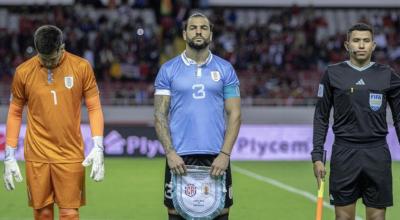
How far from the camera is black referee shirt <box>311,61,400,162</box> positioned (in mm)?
6742

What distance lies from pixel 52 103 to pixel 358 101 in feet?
8.08

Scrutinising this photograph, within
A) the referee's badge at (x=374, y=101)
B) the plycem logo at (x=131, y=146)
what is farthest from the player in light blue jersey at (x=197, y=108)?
the plycem logo at (x=131, y=146)

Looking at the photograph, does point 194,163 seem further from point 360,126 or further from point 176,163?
point 360,126

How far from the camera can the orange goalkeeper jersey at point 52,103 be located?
6875 millimetres

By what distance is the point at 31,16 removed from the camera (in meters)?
29.4

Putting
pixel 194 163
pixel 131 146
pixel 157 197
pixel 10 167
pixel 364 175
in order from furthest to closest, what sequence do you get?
1. pixel 131 146
2. pixel 157 197
3. pixel 10 167
4. pixel 364 175
5. pixel 194 163

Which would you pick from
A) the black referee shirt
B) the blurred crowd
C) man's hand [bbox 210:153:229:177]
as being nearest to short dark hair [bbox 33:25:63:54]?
man's hand [bbox 210:153:229:177]

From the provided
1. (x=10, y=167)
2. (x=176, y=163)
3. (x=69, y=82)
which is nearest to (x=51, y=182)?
(x=10, y=167)

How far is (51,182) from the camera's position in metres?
7.00

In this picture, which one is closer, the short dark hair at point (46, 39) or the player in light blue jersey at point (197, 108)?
the player in light blue jersey at point (197, 108)

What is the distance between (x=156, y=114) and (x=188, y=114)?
270 millimetres

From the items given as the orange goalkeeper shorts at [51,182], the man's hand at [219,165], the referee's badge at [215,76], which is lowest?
the orange goalkeeper shorts at [51,182]

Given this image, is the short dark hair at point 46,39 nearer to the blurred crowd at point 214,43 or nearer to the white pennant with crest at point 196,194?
the white pennant with crest at point 196,194

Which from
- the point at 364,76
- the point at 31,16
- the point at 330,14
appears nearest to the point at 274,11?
the point at 330,14
